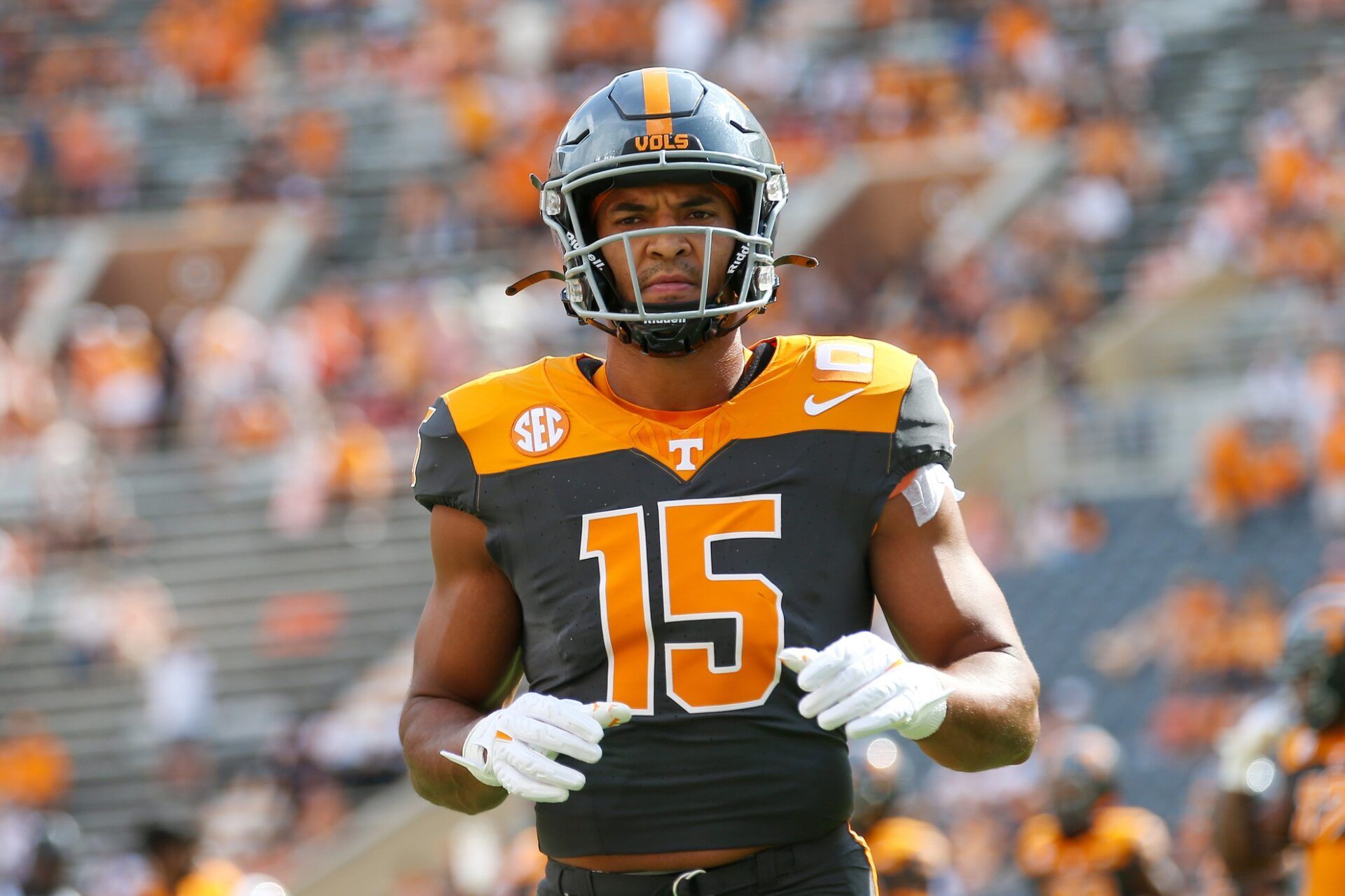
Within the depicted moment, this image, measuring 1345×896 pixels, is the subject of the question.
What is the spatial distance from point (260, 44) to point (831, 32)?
5.95m

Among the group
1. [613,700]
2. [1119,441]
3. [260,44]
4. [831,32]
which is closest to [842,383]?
[613,700]

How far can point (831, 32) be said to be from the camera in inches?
776

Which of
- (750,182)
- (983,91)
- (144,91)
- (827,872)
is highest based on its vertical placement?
(144,91)

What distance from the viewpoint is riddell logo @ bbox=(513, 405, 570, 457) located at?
3023 millimetres

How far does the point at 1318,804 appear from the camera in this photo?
4.88 m

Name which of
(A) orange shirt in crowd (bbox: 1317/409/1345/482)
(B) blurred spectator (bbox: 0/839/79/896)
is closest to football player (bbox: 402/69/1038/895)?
(B) blurred spectator (bbox: 0/839/79/896)

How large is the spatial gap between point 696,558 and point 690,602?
0.06 metres

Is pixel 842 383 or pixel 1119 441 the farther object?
pixel 1119 441

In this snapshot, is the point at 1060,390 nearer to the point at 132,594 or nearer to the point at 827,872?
the point at 132,594

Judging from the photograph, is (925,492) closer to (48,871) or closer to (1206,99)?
(48,871)

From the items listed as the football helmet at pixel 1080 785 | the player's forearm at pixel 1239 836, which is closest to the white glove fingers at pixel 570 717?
the player's forearm at pixel 1239 836

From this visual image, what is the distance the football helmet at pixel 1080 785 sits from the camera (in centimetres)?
697

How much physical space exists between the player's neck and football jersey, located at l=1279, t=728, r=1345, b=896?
237 cm

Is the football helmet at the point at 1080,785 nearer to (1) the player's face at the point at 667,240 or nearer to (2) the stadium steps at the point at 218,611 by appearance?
(1) the player's face at the point at 667,240
